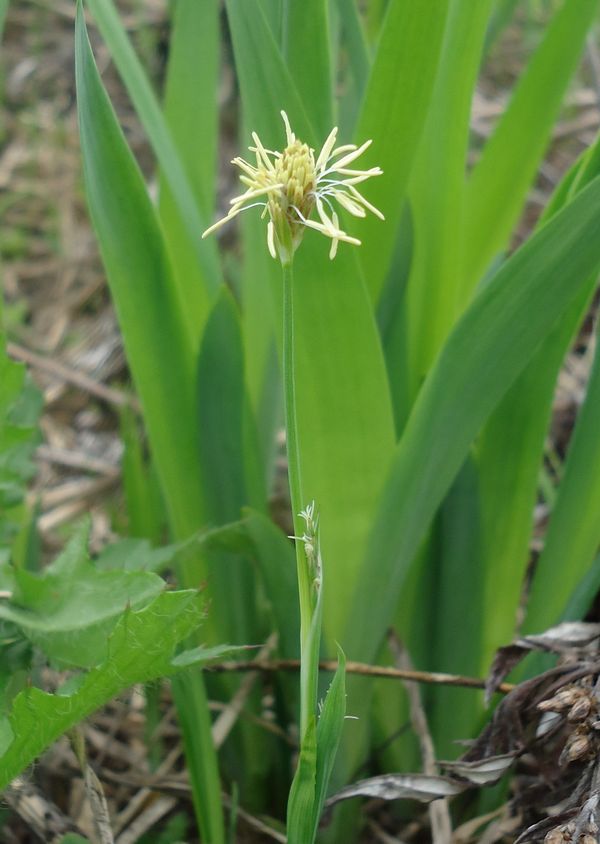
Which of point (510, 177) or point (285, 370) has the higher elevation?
point (510, 177)

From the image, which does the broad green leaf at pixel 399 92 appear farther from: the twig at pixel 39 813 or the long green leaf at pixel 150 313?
the twig at pixel 39 813

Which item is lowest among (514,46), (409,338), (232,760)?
(232,760)

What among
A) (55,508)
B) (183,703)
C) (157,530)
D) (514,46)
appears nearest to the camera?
(183,703)

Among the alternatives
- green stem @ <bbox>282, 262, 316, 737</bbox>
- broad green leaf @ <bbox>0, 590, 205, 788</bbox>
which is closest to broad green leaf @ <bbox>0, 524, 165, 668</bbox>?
broad green leaf @ <bbox>0, 590, 205, 788</bbox>

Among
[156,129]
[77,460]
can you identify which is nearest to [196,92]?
[156,129]

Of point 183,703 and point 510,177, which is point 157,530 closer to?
point 183,703

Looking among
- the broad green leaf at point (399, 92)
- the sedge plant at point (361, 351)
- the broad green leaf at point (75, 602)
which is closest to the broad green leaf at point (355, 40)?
the sedge plant at point (361, 351)

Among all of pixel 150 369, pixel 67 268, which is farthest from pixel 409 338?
pixel 67 268
